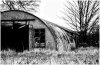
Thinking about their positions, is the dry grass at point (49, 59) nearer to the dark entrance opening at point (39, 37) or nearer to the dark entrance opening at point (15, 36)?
the dark entrance opening at point (15, 36)

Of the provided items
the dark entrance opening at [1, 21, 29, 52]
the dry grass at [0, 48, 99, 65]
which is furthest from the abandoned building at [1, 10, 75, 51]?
the dry grass at [0, 48, 99, 65]

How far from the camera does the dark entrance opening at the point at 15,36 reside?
50.3 ft

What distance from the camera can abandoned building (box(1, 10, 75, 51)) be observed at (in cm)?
1541

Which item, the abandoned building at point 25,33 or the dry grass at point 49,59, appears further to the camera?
the abandoned building at point 25,33

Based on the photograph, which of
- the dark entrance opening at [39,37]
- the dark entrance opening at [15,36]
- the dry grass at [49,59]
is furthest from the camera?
the dark entrance opening at [39,37]

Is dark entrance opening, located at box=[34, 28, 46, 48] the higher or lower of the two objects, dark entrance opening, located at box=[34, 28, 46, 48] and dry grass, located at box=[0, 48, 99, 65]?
the higher

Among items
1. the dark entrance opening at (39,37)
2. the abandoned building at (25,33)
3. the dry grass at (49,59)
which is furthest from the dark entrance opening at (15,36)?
the dry grass at (49,59)

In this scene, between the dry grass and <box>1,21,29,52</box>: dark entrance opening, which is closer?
the dry grass

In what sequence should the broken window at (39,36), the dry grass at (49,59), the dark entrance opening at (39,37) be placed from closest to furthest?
1. the dry grass at (49,59)
2. the dark entrance opening at (39,37)
3. the broken window at (39,36)

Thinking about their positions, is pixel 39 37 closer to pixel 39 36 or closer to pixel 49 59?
pixel 39 36

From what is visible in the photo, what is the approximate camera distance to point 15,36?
1552 centimetres

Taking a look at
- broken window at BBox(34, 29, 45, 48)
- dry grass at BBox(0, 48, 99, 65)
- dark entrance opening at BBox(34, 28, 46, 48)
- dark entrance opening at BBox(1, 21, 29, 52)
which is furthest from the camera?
broken window at BBox(34, 29, 45, 48)

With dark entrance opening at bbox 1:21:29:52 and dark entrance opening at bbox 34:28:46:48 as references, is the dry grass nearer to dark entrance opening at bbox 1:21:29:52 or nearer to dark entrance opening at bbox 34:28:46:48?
dark entrance opening at bbox 1:21:29:52

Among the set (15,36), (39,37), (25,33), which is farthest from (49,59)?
(39,37)
